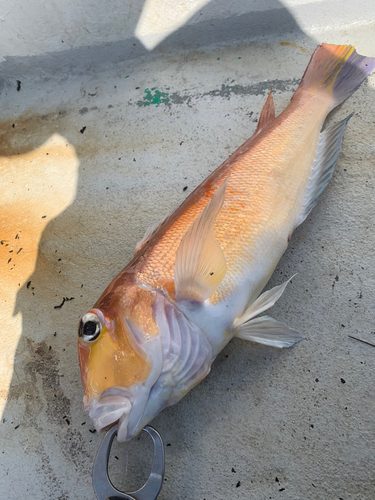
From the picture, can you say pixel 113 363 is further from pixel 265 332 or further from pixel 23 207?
pixel 23 207

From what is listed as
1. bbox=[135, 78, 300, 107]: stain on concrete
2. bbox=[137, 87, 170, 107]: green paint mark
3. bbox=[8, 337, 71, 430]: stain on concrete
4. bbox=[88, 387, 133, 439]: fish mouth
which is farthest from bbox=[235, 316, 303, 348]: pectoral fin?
bbox=[137, 87, 170, 107]: green paint mark

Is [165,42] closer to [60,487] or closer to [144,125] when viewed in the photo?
[144,125]

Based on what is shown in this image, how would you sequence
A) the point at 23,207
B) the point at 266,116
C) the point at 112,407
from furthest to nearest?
the point at 23,207 < the point at 266,116 < the point at 112,407

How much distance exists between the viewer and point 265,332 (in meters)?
1.42

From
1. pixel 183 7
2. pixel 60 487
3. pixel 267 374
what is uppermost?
pixel 183 7

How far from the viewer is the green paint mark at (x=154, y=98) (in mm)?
2420

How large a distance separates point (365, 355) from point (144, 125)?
1.81m

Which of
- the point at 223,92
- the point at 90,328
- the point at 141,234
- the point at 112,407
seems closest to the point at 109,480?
the point at 112,407

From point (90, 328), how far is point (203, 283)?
42cm

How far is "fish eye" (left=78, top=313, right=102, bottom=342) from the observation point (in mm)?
1207

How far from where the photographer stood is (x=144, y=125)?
2350 millimetres

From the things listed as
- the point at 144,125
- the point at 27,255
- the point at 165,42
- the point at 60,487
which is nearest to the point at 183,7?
the point at 165,42

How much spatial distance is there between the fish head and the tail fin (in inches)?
58.1

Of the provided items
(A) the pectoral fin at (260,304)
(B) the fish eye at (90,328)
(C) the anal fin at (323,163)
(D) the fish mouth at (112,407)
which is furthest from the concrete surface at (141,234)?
(B) the fish eye at (90,328)
